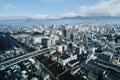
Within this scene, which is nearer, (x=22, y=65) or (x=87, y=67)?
(x=87, y=67)

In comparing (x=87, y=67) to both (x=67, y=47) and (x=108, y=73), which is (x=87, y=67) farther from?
(x=67, y=47)

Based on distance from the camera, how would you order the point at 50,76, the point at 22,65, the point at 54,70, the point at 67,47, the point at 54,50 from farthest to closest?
the point at 67,47, the point at 54,50, the point at 22,65, the point at 54,70, the point at 50,76

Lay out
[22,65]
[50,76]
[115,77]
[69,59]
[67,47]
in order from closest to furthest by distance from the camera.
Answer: [115,77] → [50,76] → [22,65] → [69,59] → [67,47]

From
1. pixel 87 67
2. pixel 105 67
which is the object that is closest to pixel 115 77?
pixel 105 67

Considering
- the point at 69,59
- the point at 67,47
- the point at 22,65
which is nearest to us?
the point at 22,65

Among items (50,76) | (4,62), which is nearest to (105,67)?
(50,76)

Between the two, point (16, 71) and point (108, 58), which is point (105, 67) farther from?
point (16, 71)

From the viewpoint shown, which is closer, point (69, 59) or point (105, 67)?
point (105, 67)

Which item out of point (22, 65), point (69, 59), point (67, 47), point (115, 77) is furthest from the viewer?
point (67, 47)

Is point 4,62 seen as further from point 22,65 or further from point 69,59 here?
point 69,59
